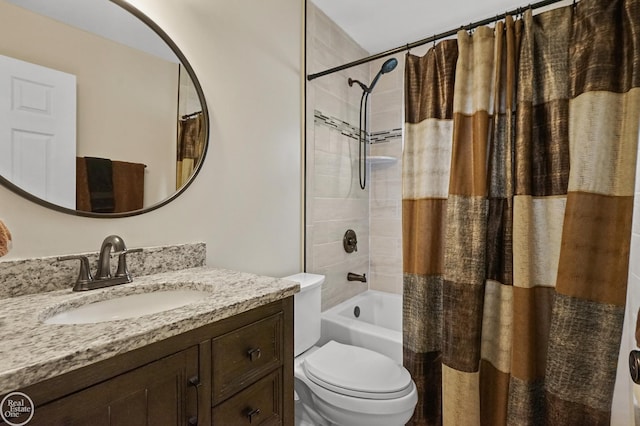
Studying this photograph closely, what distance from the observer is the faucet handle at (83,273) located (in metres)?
0.91

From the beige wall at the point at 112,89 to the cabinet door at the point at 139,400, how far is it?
680 mm

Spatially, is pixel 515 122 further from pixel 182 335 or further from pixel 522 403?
pixel 182 335

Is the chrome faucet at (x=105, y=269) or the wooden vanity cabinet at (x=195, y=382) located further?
the chrome faucet at (x=105, y=269)

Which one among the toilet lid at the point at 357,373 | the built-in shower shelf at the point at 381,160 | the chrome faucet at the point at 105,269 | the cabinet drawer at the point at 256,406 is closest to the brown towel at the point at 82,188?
the chrome faucet at the point at 105,269

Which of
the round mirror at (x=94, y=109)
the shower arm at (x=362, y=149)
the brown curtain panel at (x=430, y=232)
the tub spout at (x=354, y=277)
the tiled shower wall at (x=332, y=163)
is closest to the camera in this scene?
the round mirror at (x=94, y=109)

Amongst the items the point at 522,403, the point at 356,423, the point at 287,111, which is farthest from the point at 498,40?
the point at 356,423

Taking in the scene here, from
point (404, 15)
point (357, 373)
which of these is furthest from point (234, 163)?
point (404, 15)

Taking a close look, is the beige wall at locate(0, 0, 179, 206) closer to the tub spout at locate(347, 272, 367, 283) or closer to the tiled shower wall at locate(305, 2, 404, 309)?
the tiled shower wall at locate(305, 2, 404, 309)

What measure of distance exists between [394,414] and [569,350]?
2.25 ft

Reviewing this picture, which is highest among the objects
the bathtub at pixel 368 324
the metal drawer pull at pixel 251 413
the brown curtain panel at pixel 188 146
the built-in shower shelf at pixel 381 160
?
the built-in shower shelf at pixel 381 160

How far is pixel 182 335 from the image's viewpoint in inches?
27.0

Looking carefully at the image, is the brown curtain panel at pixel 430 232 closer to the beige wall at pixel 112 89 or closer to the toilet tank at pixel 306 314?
the toilet tank at pixel 306 314

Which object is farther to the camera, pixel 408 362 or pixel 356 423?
pixel 408 362

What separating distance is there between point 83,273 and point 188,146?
→ 1.95 ft
